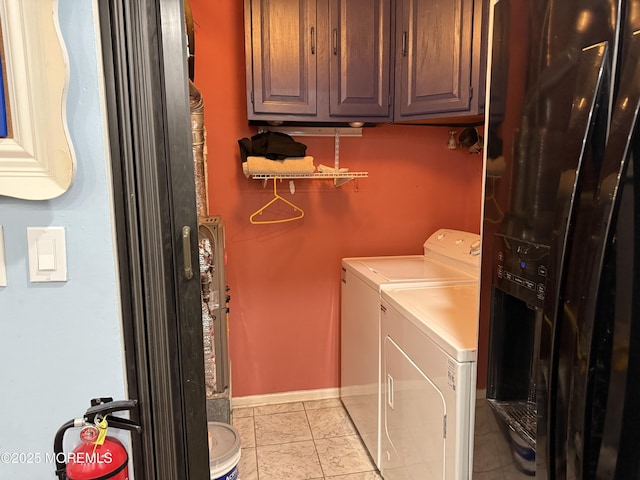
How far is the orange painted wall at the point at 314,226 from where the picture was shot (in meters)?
2.59

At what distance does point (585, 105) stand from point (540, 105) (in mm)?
158

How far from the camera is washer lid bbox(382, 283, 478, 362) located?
4.30 ft

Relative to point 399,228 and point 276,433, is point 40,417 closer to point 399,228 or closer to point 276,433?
point 276,433

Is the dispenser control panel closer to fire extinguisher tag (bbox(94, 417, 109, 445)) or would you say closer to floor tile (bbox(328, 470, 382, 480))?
fire extinguisher tag (bbox(94, 417, 109, 445))

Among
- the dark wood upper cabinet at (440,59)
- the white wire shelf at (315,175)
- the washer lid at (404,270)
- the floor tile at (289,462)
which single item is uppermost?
the dark wood upper cabinet at (440,59)

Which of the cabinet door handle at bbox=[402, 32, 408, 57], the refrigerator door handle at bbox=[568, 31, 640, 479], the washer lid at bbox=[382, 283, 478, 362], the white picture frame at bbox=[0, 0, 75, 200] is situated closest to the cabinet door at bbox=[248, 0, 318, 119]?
the cabinet door handle at bbox=[402, 32, 408, 57]

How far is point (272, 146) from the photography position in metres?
2.30

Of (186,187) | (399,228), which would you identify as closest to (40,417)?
(186,187)

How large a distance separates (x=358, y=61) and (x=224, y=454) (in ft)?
6.44

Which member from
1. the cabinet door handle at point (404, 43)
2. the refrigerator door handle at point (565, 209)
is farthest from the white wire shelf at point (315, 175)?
the refrigerator door handle at point (565, 209)

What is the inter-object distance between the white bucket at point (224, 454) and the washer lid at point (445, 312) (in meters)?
0.84

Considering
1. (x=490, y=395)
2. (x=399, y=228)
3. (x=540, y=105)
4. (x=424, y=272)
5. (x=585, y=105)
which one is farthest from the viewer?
(x=399, y=228)

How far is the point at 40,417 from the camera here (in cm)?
100

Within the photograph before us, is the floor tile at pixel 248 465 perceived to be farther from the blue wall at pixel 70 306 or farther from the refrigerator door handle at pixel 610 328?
the refrigerator door handle at pixel 610 328
